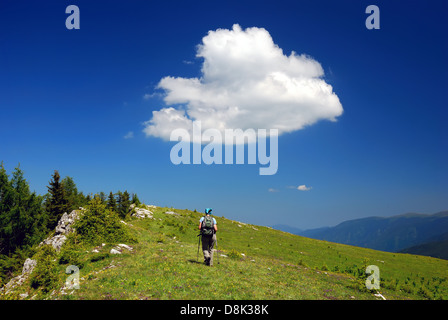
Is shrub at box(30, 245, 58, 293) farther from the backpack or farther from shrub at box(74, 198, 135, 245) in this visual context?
the backpack

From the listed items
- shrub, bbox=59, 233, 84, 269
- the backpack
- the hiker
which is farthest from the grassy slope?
the backpack

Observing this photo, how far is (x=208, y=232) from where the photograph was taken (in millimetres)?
16531

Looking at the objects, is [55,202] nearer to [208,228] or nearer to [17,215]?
[17,215]

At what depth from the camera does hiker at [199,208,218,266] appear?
1664cm

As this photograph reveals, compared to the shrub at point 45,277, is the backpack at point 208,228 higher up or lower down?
higher up

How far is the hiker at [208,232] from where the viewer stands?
16.6 m

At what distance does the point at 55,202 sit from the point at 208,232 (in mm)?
54934

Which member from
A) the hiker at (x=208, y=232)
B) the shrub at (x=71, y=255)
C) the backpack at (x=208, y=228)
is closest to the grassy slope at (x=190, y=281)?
the shrub at (x=71, y=255)

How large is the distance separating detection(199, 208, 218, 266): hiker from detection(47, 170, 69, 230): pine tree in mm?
52239

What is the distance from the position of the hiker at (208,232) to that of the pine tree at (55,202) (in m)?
52.2

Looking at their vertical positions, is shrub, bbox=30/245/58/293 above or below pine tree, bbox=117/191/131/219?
below

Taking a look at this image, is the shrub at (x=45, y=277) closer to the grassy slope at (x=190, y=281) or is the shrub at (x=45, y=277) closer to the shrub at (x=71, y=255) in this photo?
the grassy slope at (x=190, y=281)

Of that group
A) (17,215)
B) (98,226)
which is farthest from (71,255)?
(17,215)
